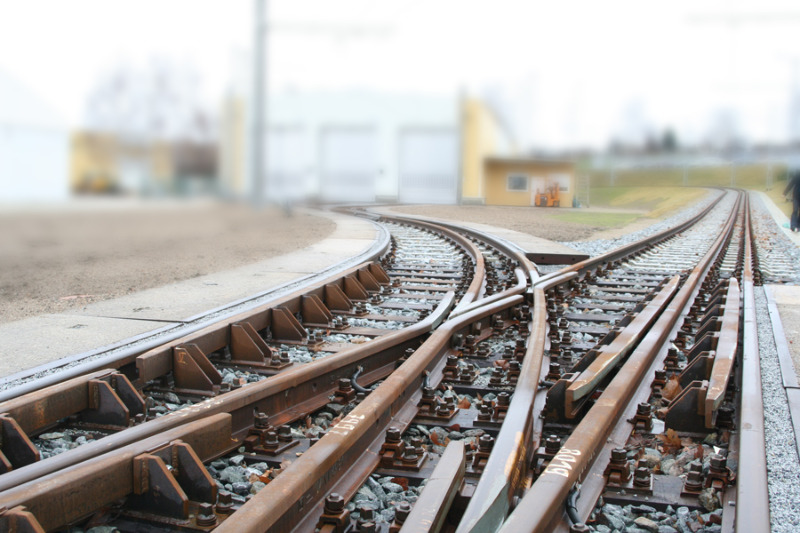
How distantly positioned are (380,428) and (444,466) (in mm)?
815

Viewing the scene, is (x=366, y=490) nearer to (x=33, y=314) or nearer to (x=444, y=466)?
(x=444, y=466)

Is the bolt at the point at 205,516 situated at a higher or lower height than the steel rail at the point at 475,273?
lower

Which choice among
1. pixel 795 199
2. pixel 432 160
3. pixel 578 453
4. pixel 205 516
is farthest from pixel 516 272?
pixel 432 160

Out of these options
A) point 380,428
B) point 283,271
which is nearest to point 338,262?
point 283,271

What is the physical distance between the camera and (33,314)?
7.17 metres

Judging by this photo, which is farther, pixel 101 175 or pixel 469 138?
pixel 469 138

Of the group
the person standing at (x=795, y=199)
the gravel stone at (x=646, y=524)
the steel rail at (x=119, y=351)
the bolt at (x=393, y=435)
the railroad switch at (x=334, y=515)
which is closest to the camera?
the railroad switch at (x=334, y=515)

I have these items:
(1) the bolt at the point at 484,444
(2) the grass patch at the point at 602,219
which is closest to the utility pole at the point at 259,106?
(1) the bolt at the point at 484,444

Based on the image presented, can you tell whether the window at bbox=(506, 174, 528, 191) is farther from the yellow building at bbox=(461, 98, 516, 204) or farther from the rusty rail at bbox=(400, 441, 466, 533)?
the rusty rail at bbox=(400, 441, 466, 533)

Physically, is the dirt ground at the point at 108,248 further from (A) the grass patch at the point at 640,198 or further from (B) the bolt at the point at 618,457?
(A) the grass patch at the point at 640,198

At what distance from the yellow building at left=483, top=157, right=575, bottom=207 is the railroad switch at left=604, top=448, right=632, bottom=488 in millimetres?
35768

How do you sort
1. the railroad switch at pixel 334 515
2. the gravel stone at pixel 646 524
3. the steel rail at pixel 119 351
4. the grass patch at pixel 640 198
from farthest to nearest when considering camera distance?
the grass patch at pixel 640 198 < the steel rail at pixel 119 351 < the gravel stone at pixel 646 524 < the railroad switch at pixel 334 515

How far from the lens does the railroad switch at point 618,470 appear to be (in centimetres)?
334

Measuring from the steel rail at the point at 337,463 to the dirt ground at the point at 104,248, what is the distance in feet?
10.8
